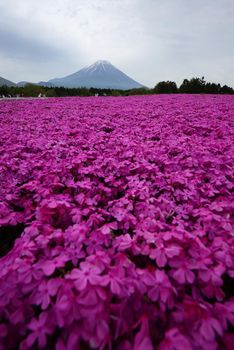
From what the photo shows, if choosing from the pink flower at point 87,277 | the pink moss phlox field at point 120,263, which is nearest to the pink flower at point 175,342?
the pink moss phlox field at point 120,263

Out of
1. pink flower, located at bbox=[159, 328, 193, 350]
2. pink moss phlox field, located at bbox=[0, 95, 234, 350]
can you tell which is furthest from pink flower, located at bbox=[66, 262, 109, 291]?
pink flower, located at bbox=[159, 328, 193, 350]

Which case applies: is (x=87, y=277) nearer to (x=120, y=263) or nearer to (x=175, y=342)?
(x=120, y=263)

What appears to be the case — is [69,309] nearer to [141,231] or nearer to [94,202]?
[141,231]

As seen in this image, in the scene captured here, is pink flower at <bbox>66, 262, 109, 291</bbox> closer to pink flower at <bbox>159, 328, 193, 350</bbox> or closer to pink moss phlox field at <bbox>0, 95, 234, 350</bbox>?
pink moss phlox field at <bbox>0, 95, 234, 350</bbox>

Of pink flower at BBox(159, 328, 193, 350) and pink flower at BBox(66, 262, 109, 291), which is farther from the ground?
pink flower at BBox(66, 262, 109, 291)

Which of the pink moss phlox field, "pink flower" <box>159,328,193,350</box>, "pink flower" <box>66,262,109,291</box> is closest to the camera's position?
"pink flower" <box>159,328,193,350</box>

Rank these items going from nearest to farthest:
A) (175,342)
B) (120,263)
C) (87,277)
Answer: (175,342) < (87,277) < (120,263)

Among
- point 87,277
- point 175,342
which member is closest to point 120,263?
point 87,277

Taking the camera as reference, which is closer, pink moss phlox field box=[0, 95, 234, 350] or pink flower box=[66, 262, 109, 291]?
pink moss phlox field box=[0, 95, 234, 350]

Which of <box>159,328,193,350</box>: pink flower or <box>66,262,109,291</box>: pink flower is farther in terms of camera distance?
<box>66,262,109,291</box>: pink flower

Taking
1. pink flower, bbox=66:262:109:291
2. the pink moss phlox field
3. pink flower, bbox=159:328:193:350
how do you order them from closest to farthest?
pink flower, bbox=159:328:193:350 < the pink moss phlox field < pink flower, bbox=66:262:109:291

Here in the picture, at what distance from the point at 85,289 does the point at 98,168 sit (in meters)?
2.02

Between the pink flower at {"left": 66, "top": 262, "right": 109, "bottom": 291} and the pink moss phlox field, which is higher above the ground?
the pink flower at {"left": 66, "top": 262, "right": 109, "bottom": 291}

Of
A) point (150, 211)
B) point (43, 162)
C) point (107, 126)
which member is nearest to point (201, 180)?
point (150, 211)
